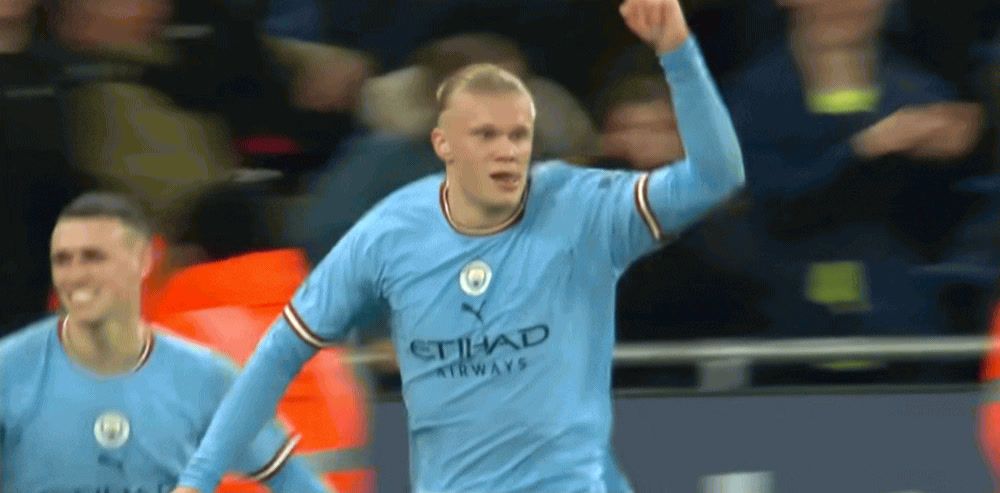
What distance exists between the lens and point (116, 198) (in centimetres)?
563

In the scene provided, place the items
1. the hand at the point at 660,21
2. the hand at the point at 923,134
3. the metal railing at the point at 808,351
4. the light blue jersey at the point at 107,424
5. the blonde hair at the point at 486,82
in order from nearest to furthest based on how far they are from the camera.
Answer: the hand at the point at 660,21 → the blonde hair at the point at 486,82 → the light blue jersey at the point at 107,424 → the metal railing at the point at 808,351 → the hand at the point at 923,134

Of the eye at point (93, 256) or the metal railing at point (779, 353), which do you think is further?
the metal railing at point (779, 353)

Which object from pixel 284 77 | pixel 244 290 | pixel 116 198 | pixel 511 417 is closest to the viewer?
pixel 511 417

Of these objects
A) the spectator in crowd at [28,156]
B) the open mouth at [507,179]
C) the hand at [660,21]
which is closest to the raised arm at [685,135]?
the hand at [660,21]

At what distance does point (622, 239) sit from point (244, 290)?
1.31 metres

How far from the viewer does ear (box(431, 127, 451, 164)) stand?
5277 mm

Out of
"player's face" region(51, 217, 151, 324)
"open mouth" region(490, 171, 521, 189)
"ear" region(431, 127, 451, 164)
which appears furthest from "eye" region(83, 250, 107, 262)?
"open mouth" region(490, 171, 521, 189)

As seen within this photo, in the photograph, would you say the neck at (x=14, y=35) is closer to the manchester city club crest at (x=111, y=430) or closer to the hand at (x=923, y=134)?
the manchester city club crest at (x=111, y=430)

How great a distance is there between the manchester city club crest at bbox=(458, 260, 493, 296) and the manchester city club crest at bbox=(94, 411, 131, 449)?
90 cm

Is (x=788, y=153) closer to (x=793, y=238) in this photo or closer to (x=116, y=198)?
(x=793, y=238)

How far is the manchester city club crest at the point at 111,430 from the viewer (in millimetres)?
5355

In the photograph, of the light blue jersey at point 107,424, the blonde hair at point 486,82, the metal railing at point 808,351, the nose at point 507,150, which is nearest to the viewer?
the nose at point 507,150

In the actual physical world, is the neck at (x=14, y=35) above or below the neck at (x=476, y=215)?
above

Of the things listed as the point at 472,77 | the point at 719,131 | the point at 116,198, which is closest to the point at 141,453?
the point at 116,198
